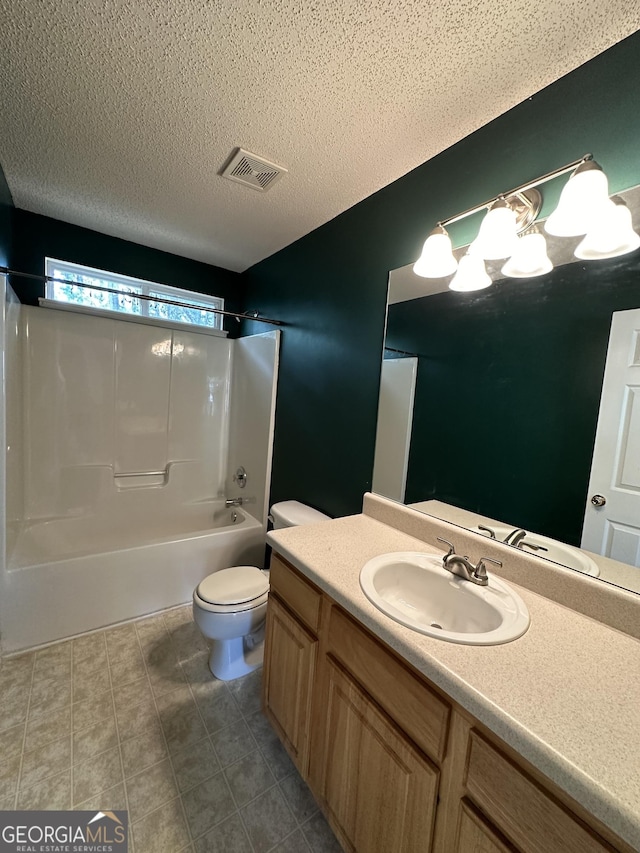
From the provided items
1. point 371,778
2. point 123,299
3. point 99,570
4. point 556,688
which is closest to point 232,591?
point 99,570

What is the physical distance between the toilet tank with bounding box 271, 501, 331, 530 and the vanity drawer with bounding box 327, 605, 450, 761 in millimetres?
921

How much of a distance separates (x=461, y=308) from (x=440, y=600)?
107cm

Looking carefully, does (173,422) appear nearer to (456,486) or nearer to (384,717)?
(456,486)

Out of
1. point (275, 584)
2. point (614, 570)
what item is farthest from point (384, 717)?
point (614, 570)

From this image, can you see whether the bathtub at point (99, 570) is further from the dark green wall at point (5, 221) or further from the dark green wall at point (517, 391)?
the dark green wall at point (5, 221)

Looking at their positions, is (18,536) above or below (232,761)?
above

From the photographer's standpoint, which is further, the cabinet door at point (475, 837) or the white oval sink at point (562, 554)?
the white oval sink at point (562, 554)

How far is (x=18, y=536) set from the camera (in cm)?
209

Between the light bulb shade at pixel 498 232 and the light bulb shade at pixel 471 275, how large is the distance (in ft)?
0.22

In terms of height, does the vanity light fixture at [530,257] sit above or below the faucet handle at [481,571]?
above

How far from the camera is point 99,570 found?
6.27 ft

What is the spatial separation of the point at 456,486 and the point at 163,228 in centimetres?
245

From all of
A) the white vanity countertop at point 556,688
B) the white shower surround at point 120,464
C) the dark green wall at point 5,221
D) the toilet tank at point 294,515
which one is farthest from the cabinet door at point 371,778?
the dark green wall at point 5,221

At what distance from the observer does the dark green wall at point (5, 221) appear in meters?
1.77
